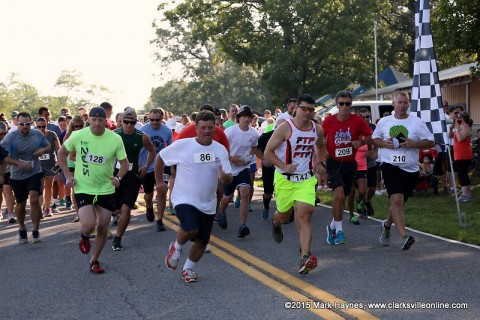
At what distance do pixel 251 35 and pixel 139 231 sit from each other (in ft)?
99.2

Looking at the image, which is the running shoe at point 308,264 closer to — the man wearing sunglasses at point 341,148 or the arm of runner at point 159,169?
the arm of runner at point 159,169

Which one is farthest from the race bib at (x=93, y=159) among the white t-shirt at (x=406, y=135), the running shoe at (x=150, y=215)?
the running shoe at (x=150, y=215)

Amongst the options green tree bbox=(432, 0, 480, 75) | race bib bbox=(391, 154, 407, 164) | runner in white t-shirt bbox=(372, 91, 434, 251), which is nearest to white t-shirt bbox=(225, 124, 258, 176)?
runner in white t-shirt bbox=(372, 91, 434, 251)

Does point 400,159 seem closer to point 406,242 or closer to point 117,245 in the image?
point 406,242

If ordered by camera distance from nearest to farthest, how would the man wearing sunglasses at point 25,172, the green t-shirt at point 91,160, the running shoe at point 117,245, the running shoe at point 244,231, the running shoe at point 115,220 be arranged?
1. the green t-shirt at point 91,160
2. the running shoe at point 117,245
3. the running shoe at point 244,231
4. the man wearing sunglasses at point 25,172
5. the running shoe at point 115,220

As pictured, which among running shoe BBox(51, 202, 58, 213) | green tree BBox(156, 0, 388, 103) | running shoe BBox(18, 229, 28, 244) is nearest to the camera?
running shoe BBox(18, 229, 28, 244)

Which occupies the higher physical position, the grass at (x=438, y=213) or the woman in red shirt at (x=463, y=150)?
the woman in red shirt at (x=463, y=150)

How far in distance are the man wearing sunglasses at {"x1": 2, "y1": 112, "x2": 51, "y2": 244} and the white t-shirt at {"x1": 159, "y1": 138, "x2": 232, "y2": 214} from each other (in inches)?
170

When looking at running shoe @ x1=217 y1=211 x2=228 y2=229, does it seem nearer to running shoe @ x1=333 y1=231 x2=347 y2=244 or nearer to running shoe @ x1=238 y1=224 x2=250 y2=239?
running shoe @ x1=238 y1=224 x2=250 y2=239

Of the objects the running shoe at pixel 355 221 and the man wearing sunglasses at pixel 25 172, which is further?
the running shoe at pixel 355 221

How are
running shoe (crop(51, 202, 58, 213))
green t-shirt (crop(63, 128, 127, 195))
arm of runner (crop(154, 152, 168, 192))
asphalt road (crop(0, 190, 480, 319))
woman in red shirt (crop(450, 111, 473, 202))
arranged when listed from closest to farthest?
asphalt road (crop(0, 190, 480, 319)), arm of runner (crop(154, 152, 168, 192)), green t-shirt (crop(63, 128, 127, 195)), woman in red shirt (crop(450, 111, 473, 202)), running shoe (crop(51, 202, 58, 213))

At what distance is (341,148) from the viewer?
10.9 metres

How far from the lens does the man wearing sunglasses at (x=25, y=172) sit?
11.9m

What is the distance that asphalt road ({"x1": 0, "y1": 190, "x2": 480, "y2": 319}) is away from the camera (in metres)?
6.95
